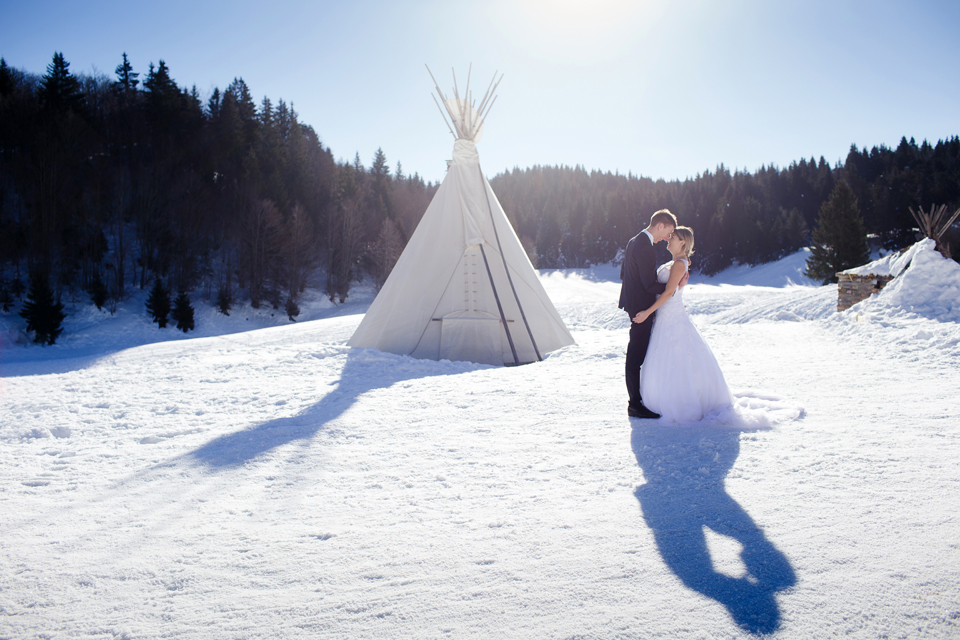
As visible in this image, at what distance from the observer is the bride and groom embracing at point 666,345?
2996mm

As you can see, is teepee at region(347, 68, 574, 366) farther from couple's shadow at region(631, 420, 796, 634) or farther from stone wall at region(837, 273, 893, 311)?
stone wall at region(837, 273, 893, 311)

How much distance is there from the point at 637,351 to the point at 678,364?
0.28 metres

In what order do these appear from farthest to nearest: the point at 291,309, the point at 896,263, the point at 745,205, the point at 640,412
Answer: the point at 745,205
the point at 291,309
the point at 896,263
the point at 640,412

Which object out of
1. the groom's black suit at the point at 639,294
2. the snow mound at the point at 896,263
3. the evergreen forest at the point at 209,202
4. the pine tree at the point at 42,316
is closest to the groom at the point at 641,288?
the groom's black suit at the point at 639,294

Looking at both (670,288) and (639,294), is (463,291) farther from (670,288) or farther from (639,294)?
(670,288)

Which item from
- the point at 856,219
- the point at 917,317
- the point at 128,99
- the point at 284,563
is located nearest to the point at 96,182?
the point at 128,99

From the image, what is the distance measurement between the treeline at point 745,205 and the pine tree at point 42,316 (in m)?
26.5

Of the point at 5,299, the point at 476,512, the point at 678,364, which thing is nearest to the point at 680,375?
the point at 678,364

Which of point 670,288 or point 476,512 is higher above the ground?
point 670,288

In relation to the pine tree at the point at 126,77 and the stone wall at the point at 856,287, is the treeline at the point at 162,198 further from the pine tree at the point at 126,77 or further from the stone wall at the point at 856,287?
the stone wall at the point at 856,287

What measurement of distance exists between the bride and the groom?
53 millimetres

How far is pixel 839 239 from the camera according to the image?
21422mm

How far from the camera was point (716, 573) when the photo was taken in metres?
1.49

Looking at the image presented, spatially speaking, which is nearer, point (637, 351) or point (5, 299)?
point (637, 351)
